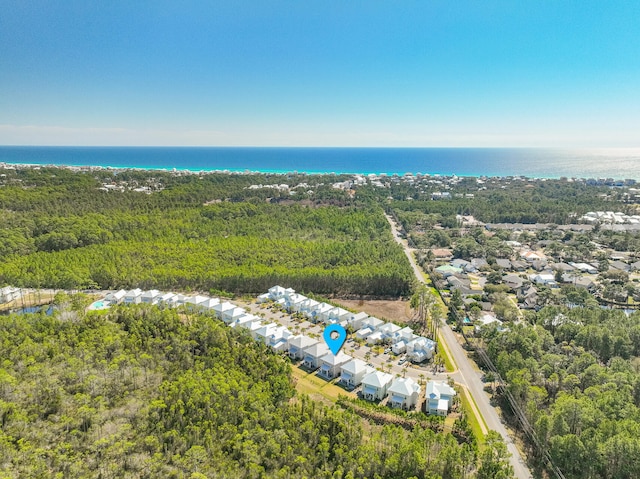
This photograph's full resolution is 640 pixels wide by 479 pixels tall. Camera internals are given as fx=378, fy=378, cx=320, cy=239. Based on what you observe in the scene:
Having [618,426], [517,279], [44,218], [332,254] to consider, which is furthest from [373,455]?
[44,218]

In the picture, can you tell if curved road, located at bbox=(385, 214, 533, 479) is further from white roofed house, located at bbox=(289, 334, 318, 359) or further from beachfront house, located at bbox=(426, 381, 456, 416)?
white roofed house, located at bbox=(289, 334, 318, 359)

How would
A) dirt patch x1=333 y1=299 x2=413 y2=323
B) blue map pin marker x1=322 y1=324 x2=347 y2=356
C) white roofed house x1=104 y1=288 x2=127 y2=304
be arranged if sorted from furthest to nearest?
dirt patch x1=333 y1=299 x2=413 y2=323 → white roofed house x1=104 y1=288 x2=127 y2=304 → blue map pin marker x1=322 y1=324 x2=347 y2=356

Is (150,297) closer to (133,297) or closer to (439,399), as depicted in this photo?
(133,297)

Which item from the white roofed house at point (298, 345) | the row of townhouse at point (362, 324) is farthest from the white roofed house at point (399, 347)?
A: the white roofed house at point (298, 345)

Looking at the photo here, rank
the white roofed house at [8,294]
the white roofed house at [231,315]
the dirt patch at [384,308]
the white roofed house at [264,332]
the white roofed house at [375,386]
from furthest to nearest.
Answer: the dirt patch at [384,308]
the white roofed house at [8,294]
the white roofed house at [231,315]
the white roofed house at [264,332]
the white roofed house at [375,386]

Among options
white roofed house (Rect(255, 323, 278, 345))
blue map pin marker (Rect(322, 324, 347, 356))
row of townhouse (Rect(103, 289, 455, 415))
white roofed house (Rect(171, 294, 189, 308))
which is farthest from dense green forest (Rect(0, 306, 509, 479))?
white roofed house (Rect(171, 294, 189, 308))

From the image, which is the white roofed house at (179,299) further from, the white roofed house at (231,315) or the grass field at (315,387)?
the grass field at (315,387)

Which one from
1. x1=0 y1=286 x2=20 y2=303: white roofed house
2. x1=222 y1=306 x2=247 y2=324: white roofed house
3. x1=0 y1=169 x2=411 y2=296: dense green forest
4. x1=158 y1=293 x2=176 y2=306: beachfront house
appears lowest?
x1=222 y1=306 x2=247 y2=324: white roofed house
